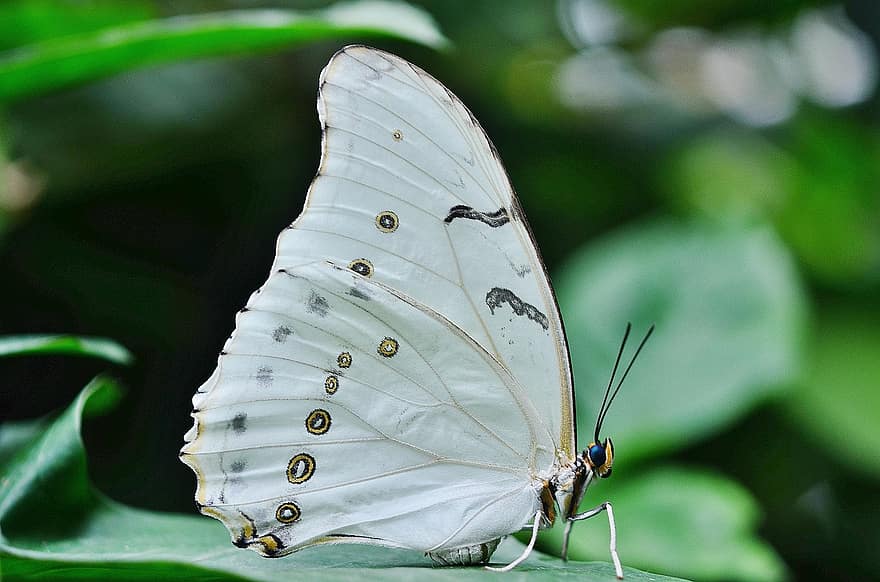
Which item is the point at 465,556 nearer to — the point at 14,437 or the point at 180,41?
the point at 14,437

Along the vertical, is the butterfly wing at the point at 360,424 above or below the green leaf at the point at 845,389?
below

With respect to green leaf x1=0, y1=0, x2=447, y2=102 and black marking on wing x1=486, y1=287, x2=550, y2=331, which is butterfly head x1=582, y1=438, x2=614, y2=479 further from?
green leaf x1=0, y1=0, x2=447, y2=102

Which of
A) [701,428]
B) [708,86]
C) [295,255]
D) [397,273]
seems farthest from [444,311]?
[708,86]

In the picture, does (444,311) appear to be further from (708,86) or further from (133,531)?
(708,86)

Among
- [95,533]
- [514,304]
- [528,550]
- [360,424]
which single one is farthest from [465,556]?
[95,533]

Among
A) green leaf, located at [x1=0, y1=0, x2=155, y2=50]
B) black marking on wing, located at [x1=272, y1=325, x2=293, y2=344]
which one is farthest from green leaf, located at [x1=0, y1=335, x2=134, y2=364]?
green leaf, located at [x1=0, y1=0, x2=155, y2=50]

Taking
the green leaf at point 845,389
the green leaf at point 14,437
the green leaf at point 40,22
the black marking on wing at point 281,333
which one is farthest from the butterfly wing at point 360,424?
the green leaf at point 845,389

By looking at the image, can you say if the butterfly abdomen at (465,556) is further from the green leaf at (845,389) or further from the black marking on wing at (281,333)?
the green leaf at (845,389)
